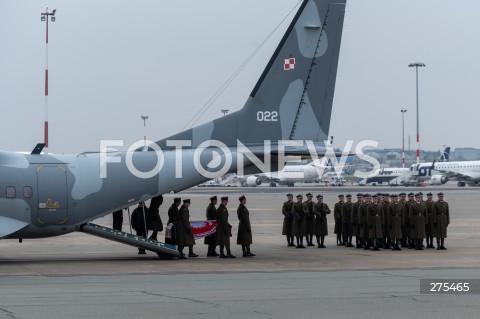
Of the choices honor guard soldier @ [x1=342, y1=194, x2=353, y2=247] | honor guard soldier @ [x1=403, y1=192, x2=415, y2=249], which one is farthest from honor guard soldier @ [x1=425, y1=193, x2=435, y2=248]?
honor guard soldier @ [x1=342, y1=194, x2=353, y2=247]

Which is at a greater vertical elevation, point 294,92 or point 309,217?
point 294,92

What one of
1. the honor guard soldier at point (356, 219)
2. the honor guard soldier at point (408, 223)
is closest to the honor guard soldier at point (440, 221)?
the honor guard soldier at point (408, 223)

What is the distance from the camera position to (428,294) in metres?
13.3

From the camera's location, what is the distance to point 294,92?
69.2ft

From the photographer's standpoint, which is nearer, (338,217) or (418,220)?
(418,220)

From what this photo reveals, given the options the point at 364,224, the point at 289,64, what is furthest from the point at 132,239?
the point at 364,224

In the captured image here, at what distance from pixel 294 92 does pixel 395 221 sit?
4.73 m

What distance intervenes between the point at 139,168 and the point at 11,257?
13.4ft

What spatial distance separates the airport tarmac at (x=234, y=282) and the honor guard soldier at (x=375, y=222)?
2.46 ft

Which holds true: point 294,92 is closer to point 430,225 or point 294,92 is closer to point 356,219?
point 356,219

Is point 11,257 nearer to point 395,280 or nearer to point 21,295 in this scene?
point 21,295

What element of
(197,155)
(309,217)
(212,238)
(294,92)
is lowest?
(212,238)

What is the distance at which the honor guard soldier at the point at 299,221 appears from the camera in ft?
79.0

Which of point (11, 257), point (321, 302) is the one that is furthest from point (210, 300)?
point (11, 257)
